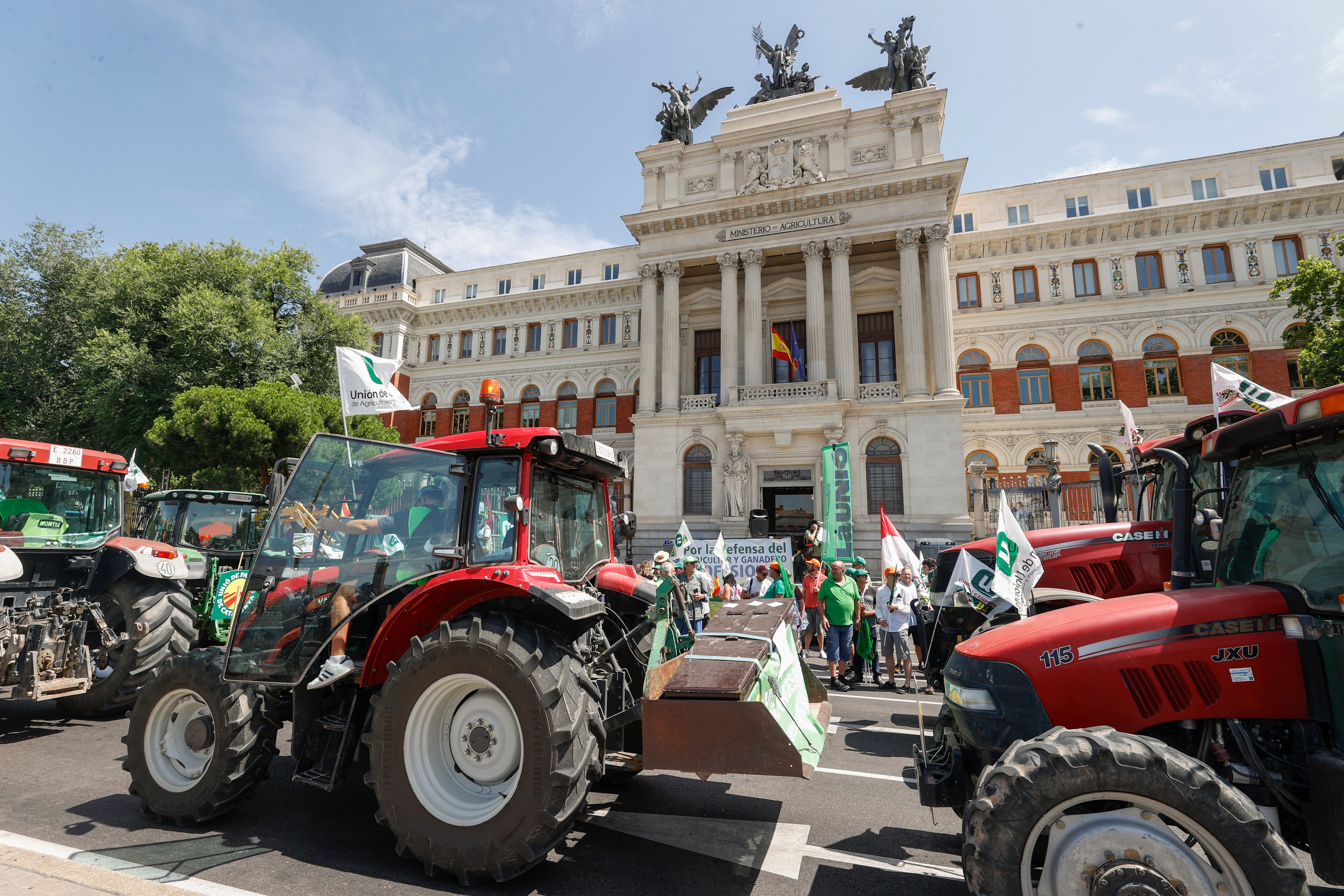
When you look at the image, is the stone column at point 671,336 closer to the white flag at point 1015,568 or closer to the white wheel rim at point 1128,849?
the white flag at point 1015,568

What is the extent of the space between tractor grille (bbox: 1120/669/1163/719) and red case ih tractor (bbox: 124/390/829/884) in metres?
1.58

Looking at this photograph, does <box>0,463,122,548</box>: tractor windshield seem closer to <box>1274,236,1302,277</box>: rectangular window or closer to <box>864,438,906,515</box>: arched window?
<box>864,438,906,515</box>: arched window

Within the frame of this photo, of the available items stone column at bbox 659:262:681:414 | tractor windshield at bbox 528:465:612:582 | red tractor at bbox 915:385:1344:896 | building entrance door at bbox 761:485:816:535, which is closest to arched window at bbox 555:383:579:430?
stone column at bbox 659:262:681:414

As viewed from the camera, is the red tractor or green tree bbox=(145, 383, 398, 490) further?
green tree bbox=(145, 383, 398, 490)

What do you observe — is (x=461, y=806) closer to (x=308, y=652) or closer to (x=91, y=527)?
(x=308, y=652)

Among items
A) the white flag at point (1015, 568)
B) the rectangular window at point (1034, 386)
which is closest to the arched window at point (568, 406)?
the rectangular window at point (1034, 386)

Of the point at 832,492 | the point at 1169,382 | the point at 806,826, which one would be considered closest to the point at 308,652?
the point at 806,826

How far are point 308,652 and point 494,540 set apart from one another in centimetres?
140

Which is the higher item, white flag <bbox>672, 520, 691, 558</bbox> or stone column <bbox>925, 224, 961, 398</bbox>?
stone column <bbox>925, 224, 961, 398</bbox>

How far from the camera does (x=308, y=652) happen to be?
4.05 metres

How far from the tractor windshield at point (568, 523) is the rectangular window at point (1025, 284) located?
90.9 feet

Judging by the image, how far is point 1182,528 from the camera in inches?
161

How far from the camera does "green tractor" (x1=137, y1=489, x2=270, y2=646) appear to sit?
817 cm

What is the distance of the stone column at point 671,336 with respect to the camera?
87.8 feet
